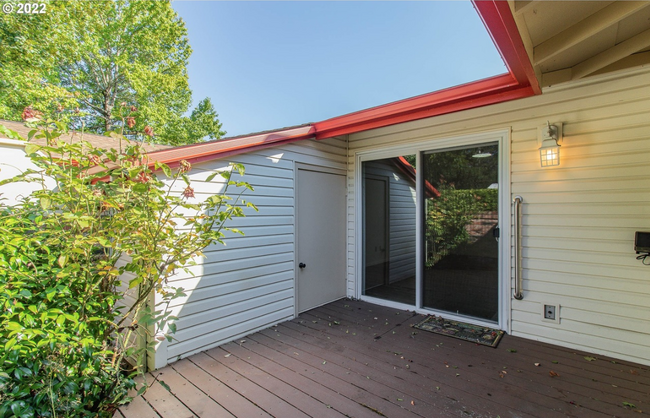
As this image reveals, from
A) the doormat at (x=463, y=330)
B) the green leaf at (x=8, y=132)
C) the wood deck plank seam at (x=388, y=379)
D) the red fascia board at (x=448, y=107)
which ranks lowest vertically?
the wood deck plank seam at (x=388, y=379)

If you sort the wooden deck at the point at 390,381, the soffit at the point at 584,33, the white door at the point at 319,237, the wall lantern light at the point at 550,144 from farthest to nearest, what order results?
the white door at the point at 319,237, the wall lantern light at the point at 550,144, the wooden deck at the point at 390,381, the soffit at the point at 584,33

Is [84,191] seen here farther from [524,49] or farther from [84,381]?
[524,49]

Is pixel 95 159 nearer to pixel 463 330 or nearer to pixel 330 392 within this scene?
pixel 330 392

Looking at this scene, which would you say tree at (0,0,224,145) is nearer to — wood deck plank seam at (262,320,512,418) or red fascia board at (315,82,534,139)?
red fascia board at (315,82,534,139)

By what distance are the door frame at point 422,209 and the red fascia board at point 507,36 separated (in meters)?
0.95

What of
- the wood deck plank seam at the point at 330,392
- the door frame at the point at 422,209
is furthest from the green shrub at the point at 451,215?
the wood deck plank seam at the point at 330,392

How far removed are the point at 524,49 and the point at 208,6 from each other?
33.4 feet

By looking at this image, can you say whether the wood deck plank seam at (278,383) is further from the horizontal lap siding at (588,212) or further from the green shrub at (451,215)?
the horizontal lap siding at (588,212)

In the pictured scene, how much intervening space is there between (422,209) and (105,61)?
1332 centimetres

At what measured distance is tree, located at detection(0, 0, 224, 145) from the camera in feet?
29.1

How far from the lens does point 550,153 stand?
9.50 feet

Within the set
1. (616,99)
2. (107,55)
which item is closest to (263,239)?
(616,99)

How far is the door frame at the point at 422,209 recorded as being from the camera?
321cm

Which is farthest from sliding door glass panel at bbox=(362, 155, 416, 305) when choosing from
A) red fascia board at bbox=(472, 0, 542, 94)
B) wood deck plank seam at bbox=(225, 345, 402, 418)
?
wood deck plank seam at bbox=(225, 345, 402, 418)
